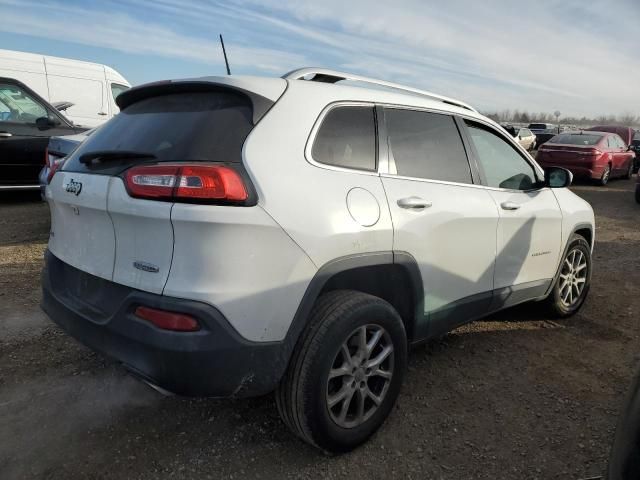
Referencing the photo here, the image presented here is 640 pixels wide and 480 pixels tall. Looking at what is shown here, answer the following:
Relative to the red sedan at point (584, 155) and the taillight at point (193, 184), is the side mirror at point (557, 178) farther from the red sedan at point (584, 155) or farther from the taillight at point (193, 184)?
the red sedan at point (584, 155)

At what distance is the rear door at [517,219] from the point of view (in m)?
3.19

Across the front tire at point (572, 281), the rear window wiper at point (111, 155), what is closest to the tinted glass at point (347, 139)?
the rear window wiper at point (111, 155)

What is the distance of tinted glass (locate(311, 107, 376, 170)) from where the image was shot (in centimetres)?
227

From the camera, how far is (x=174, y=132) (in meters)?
2.13

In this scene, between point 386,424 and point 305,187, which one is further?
point 386,424

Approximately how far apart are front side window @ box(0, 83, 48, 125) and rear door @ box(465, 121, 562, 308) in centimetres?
693

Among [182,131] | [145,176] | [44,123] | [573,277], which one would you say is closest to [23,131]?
→ [44,123]

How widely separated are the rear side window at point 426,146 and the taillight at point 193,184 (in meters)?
1.00

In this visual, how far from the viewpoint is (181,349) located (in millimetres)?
1854

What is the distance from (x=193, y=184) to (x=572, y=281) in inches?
137

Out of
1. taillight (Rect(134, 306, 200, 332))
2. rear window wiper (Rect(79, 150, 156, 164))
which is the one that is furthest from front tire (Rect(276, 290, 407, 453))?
rear window wiper (Rect(79, 150, 156, 164))

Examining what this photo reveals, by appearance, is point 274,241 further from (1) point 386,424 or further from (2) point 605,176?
(2) point 605,176

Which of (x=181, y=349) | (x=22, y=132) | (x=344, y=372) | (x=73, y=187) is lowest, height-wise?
(x=22, y=132)

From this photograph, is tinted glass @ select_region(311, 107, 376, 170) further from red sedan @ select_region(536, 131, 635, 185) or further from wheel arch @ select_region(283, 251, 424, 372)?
red sedan @ select_region(536, 131, 635, 185)
